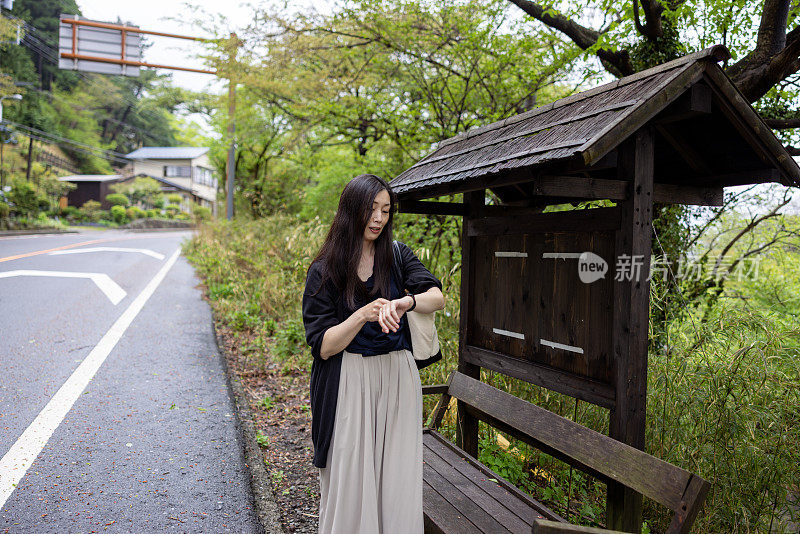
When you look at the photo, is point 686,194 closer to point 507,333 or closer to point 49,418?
point 507,333

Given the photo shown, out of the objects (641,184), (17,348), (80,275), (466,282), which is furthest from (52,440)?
(80,275)

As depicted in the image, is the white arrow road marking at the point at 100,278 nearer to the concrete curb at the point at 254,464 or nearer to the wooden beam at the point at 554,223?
the concrete curb at the point at 254,464

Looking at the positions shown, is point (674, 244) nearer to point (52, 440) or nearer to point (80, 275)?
point (52, 440)

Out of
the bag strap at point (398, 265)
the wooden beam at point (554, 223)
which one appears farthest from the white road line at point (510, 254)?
the bag strap at point (398, 265)

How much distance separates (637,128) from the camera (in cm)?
253

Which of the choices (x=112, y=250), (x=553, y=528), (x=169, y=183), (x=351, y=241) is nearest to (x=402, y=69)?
(x=351, y=241)

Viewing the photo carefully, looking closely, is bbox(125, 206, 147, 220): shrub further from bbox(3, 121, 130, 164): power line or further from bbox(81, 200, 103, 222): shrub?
bbox(3, 121, 130, 164): power line

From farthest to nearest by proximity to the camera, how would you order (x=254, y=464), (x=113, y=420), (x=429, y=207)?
(x=113, y=420) → (x=429, y=207) → (x=254, y=464)

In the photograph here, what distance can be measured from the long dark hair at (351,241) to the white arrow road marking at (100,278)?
809 centimetres

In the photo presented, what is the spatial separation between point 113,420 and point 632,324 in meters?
4.26

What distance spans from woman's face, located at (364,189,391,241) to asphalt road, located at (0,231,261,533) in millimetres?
1970

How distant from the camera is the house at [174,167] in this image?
49.4 meters

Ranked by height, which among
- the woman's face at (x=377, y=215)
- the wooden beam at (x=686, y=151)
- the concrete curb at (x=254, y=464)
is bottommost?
the concrete curb at (x=254, y=464)

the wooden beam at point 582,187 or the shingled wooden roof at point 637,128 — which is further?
the wooden beam at point 582,187
